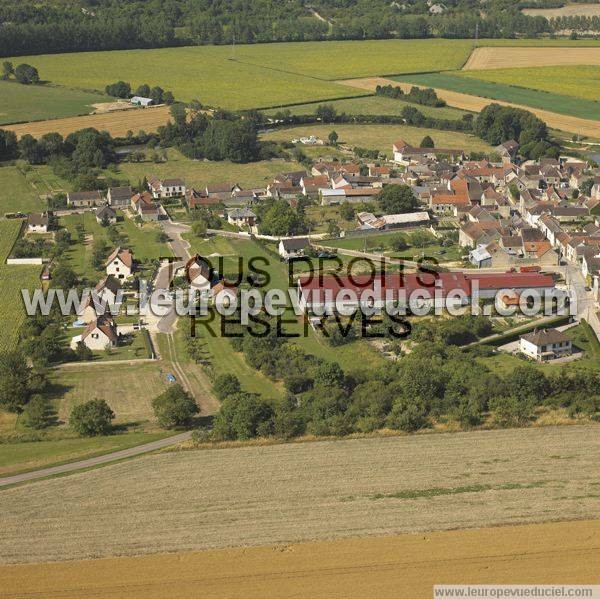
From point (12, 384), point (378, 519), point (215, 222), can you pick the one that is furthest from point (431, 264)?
point (378, 519)

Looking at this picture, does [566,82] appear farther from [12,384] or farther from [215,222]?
[12,384]

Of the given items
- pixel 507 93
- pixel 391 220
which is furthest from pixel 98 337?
pixel 507 93

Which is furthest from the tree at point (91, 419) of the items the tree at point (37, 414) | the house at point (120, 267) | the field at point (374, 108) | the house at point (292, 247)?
the field at point (374, 108)

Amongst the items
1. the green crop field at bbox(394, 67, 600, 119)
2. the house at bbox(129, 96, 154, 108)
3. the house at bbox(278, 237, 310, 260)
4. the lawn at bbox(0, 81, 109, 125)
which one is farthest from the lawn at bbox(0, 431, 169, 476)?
the green crop field at bbox(394, 67, 600, 119)

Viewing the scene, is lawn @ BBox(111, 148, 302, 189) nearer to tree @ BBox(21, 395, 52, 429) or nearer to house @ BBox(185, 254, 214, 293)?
house @ BBox(185, 254, 214, 293)

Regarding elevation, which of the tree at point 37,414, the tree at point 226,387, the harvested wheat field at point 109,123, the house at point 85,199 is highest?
the harvested wheat field at point 109,123

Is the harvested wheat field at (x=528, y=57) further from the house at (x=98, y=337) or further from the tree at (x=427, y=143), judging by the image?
the house at (x=98, y=337)
